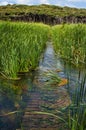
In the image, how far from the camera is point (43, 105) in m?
4.83

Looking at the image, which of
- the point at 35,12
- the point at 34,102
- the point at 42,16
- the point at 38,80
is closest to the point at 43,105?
the point at 34,102

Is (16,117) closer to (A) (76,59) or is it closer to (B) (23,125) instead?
(B) (23,125)

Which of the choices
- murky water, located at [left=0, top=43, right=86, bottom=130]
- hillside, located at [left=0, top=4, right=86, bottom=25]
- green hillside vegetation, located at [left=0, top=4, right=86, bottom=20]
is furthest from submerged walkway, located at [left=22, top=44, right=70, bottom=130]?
green hillside vegetation, located at [left=0, top=4, right=86, bottom=20]

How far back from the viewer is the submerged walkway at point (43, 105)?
13.4ft

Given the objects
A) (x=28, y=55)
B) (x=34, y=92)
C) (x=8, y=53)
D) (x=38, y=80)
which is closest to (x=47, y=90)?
(x=34, y=92)

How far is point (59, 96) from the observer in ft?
17.9

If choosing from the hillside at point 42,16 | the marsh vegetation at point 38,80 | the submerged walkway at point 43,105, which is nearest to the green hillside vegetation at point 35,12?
the hillside at point 42,16

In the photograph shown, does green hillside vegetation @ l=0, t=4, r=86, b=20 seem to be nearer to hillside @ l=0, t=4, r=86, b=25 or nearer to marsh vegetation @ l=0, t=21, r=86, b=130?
hillside @ l=0, t=4, r=86, b=25

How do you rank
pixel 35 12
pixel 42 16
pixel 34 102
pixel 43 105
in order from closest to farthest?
pixel 43 105
pixel 34 102
pixel 42 16
pixel 35 12

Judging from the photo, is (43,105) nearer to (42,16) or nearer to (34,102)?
(34,102)

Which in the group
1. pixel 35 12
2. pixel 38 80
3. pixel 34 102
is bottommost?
pixel 35 12

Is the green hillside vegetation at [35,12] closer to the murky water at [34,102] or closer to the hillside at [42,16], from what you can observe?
the hillside at [42,16]

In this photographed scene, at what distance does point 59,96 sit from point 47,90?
0.47 meters

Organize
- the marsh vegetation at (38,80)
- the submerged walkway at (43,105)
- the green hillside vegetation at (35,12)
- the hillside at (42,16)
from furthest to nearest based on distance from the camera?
the green hillside vegetation at (35,12), the hillside at (42,16), the marsh vegetation at (38,80), the submerged walkway at (43,105)
